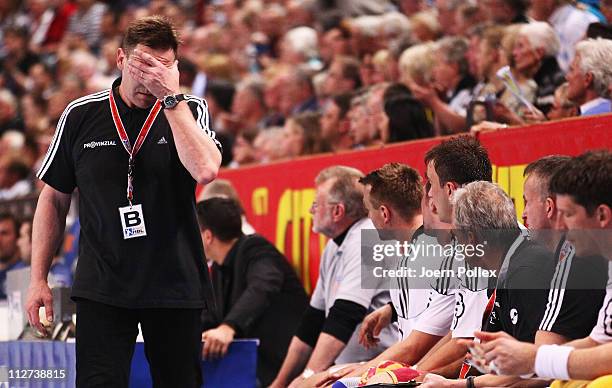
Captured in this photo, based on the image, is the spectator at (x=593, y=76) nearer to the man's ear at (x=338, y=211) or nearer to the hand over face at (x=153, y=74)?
the man's ear at (x=338, y=211)

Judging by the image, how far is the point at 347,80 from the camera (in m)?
10.6

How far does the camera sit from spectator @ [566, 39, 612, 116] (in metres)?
6.52

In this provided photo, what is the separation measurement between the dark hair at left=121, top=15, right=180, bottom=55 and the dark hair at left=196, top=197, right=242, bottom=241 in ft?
9.40

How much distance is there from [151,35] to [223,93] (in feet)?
25.7

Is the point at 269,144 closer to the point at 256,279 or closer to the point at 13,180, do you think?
the point at 256,279

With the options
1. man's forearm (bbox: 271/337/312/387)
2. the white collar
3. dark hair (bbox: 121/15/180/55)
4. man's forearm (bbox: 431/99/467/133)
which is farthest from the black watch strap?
man's forearm (bbox: 431/99/467/133)

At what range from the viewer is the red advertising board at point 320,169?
19.0 feet

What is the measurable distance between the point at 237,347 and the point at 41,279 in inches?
74.1

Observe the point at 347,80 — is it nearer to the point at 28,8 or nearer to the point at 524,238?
the point at 524,238

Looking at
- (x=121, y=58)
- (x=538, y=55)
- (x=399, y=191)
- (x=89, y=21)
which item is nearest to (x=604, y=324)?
(x=399, y=191)

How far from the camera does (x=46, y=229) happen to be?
16.5 feet

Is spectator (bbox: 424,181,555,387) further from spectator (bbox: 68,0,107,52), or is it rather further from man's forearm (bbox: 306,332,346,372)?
spectator (bbox: 68,0,107,52)

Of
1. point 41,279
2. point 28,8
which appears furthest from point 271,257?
point 28,8

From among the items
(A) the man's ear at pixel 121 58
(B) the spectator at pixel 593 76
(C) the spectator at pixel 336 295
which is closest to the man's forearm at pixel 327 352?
(C) the spectator at pixel 336 295
